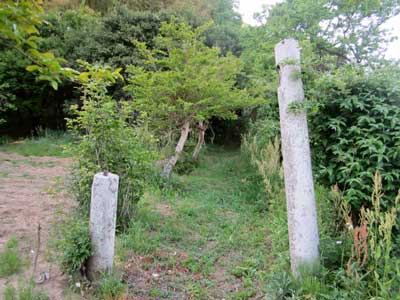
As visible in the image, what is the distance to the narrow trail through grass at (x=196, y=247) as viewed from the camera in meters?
2.07

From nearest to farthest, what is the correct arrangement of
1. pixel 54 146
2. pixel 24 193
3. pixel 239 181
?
1. pixel 24 193
2. pixel 239 181
3. pixel 54 146

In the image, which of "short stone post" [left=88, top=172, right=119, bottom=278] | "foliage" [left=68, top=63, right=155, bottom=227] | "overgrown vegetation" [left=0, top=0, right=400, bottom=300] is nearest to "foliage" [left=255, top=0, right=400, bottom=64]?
"overgrown vegetation" [left=0, top=0, right=400, bottom=300]

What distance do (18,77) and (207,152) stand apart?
5.83m

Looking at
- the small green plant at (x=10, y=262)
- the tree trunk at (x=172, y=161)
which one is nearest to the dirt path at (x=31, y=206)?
the small green plant at (x=10, y=262)

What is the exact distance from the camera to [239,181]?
15.9 ft

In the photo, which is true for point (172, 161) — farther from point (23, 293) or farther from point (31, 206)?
point (23, 293)

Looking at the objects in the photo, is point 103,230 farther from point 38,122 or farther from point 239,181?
point 38,122

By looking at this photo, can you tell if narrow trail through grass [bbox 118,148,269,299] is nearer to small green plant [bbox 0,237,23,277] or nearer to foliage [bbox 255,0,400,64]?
small green plant [bbox 0,237,23,277]

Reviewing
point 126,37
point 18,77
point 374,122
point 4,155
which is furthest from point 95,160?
point 18,77

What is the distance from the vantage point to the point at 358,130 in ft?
6.22

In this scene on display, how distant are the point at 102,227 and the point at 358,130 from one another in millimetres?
1800

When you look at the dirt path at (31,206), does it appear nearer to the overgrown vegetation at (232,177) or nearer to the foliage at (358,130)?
the overgrown vegetation at (232,177)

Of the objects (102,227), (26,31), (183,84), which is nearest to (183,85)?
(183,84)

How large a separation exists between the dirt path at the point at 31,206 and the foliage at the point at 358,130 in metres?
1.96
